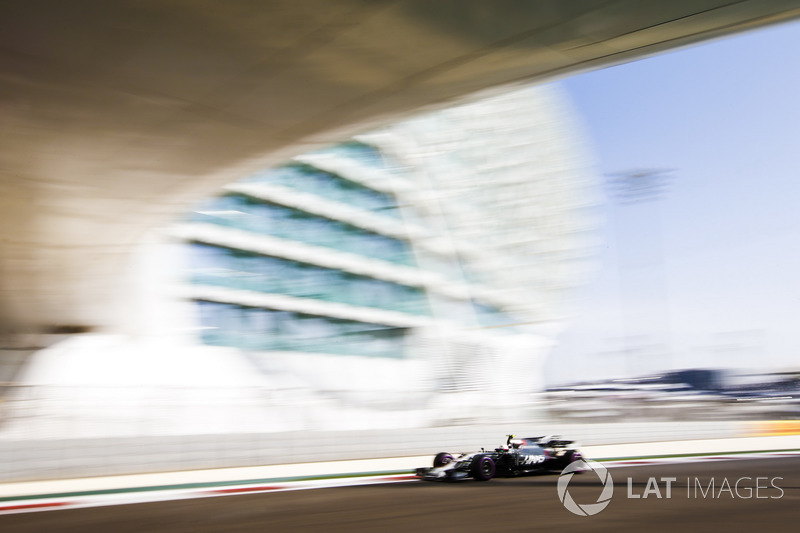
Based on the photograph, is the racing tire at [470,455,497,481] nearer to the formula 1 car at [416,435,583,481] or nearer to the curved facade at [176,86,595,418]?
the formula 1 car at [416,435,583,481]

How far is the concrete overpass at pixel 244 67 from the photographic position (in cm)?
590

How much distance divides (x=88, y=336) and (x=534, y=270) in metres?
25.7

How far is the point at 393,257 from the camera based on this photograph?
103 ft

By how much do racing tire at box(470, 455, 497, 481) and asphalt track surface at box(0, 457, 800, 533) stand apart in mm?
252

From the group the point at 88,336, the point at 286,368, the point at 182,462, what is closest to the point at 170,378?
the point at 88,336

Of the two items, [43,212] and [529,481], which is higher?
[43,212]

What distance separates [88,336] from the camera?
57.3 feet

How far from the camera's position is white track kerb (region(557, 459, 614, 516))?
6.49 m

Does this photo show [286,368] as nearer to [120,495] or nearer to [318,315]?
[318,315]

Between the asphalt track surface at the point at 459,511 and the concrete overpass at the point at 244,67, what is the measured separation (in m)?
3.86

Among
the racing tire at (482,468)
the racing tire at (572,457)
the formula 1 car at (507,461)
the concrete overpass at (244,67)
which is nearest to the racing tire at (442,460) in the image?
the formula 1 car at (507,461)

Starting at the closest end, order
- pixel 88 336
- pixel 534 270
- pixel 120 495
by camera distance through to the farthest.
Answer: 1. pixel 120 495
2. pixel 88 336
3. pixel 534 270

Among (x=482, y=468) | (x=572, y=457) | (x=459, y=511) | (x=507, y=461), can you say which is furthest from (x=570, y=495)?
(x=572, y=457)

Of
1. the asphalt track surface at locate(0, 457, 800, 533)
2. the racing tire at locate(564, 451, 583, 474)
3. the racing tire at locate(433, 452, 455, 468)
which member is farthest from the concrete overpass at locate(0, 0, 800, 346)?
the racing tire at locate(564, 451, 583, 474)
